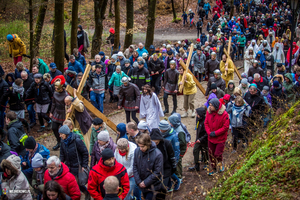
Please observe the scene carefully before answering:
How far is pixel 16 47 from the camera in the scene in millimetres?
13109

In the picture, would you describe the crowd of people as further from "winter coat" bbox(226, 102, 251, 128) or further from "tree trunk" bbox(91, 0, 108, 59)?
"tree trunk" bbox(91, 0, 108, 59)

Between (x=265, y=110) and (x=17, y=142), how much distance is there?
6425mm

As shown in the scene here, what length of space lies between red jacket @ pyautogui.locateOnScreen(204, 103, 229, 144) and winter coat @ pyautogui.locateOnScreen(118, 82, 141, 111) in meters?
3.25

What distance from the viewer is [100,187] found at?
4930mm

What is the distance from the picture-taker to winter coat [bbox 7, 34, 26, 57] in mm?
12977

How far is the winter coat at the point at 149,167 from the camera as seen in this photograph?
4.96 metres

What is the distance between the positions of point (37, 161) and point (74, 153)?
0.74 m

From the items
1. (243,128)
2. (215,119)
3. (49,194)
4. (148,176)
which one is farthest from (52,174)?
(243,128)

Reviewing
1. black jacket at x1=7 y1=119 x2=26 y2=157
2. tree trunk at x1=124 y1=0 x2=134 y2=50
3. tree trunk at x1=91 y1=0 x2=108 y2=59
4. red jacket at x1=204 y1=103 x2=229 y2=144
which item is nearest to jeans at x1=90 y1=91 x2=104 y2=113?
black jacket at x1=7 y1=119 x2=26 y2=157

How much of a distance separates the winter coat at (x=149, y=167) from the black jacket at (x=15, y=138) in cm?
301

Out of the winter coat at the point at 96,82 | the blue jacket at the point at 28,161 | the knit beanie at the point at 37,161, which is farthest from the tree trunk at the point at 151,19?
the knit beanie at the point at 37,161

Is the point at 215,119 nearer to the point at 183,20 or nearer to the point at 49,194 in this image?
the point at 49,194

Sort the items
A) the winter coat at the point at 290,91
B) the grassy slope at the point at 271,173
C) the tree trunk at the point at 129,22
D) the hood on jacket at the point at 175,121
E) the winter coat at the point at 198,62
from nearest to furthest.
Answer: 1. the grassy slope at the point at 271,173
2. the hood on jacket at the point at 175,121
3. the winter coat at the point at 290,91
4. the winter coat at the point at 198,62
5. the tree trunk at the point at 129,22

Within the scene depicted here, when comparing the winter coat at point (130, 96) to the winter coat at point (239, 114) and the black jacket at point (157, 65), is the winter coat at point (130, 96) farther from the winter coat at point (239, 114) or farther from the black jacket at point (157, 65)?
the black jacket at point (157, 65)
